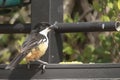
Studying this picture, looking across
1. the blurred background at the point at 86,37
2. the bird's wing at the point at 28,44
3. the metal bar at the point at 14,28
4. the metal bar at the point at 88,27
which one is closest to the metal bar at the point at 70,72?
the bird's wing at the point at 28,44

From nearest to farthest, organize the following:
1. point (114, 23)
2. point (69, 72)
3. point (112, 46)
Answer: point (69, 72), point (114, 23), point (112, 46)

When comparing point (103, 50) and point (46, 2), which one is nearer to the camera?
point (46, 2)

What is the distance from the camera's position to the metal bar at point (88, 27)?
9.52 feet

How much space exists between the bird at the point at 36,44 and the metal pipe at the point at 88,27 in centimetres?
7

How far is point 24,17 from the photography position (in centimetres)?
519

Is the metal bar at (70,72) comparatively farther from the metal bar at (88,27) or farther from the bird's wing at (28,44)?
the metal bar at (88,27)

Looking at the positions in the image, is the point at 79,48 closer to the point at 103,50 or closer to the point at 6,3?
the point at 103,50

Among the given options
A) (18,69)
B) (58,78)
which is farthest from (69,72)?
(18,69)

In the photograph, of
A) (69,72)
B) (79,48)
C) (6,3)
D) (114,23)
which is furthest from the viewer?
(79,48)

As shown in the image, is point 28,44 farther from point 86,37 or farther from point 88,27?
point 86,37

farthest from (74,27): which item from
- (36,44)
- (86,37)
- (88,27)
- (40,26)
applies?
(86,37)

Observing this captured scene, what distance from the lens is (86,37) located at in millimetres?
5070

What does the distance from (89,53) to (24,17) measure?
141 cm

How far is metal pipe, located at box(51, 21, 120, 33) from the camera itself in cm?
290
